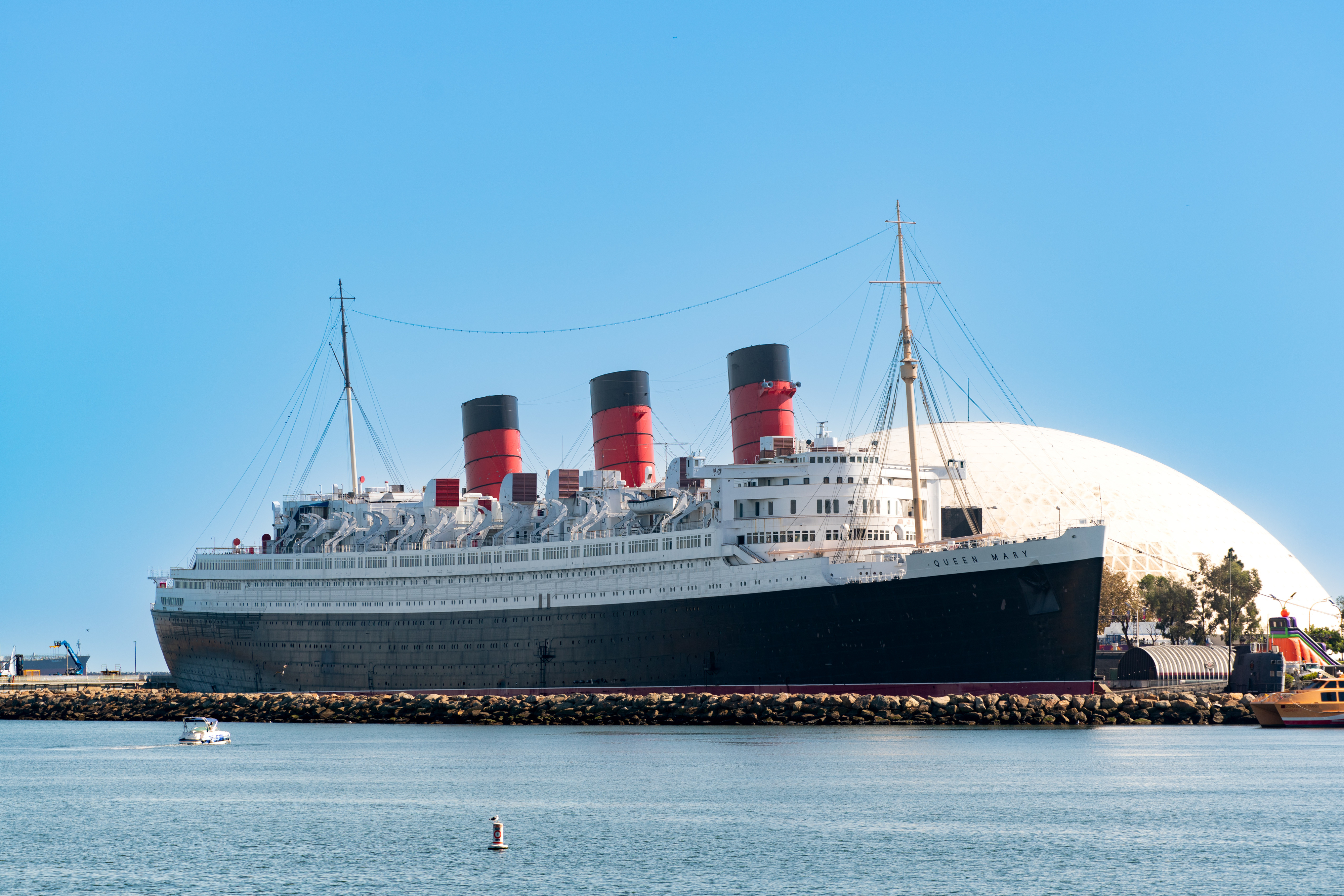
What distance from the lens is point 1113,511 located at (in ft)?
366

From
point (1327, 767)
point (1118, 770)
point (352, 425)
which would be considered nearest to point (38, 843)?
point (1118, 770)

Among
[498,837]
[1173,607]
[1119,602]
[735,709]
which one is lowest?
[735,709]

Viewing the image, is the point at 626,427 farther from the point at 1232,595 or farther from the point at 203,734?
the point at 1232,595

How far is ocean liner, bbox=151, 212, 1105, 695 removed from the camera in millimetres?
59094

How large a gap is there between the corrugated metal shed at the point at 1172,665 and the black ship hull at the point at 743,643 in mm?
18319

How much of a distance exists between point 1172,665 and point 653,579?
2749 centimetres

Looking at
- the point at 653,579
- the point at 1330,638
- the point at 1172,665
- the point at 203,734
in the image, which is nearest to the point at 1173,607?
the point at 1330,638

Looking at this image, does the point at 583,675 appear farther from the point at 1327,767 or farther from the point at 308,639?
the point at 1327,767

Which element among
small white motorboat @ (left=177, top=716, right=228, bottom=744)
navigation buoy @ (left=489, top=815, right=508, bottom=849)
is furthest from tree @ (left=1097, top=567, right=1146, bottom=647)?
navigation buoy @ (left=489, top=815, right=508, bottom=849)

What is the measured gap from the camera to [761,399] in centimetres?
7262

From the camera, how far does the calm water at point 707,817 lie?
1110 inches

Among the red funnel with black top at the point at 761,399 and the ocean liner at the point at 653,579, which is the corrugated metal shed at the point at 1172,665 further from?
the red funnel with black top at the point at 761,399

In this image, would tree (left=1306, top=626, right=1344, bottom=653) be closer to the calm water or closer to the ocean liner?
the ocean liner

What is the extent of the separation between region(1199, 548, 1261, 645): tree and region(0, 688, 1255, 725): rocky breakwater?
28.2m
